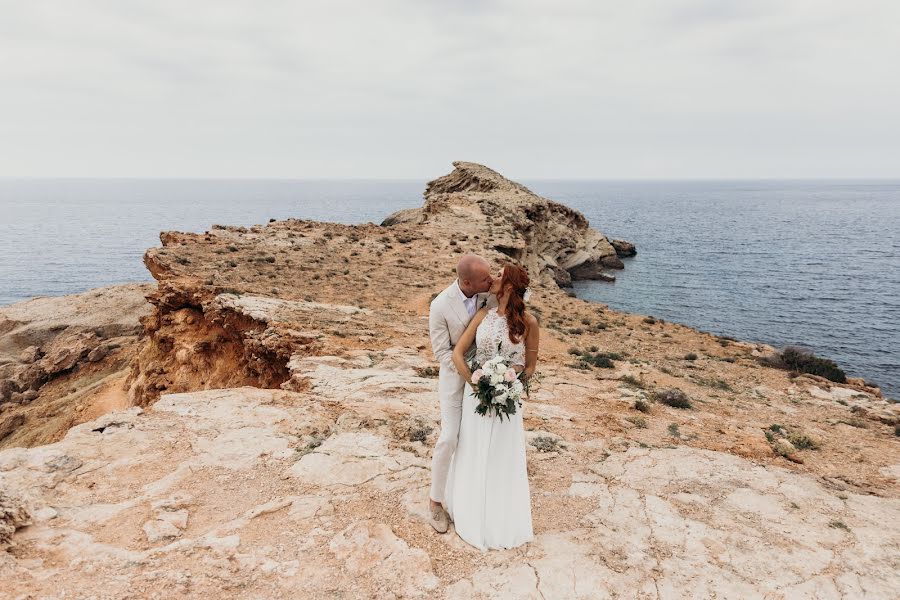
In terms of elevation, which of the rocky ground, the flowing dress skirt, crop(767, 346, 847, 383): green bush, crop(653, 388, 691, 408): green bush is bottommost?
crop(767, 346, 847, 383): green bush

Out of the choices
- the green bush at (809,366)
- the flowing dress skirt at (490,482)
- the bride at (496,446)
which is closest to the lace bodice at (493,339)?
the bride at (496,446)

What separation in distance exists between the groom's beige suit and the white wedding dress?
0.09 meters

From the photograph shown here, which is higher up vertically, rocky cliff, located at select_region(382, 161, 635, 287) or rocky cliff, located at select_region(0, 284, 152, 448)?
rocky cliff, located at select_region(382, 161, 635, 287)

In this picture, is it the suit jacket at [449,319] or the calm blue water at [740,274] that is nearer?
the suit jacket at [449,319]

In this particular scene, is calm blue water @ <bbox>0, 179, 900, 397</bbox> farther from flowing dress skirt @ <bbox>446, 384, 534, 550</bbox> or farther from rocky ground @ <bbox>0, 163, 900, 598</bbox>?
flowing dress skirt @ <bbox>446, 384, 534, 550</bbox>

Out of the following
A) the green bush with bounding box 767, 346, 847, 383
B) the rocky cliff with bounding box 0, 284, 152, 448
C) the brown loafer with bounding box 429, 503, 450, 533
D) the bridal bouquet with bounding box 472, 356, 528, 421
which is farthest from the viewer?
the rocky cliff with bounding box 0, 284, 152, 448

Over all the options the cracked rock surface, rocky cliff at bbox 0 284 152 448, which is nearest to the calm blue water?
the cracked rock surface

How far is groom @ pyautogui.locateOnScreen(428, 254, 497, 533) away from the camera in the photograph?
5086 mm

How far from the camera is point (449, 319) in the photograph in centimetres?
530

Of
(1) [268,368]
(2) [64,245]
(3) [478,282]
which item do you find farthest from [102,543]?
(2) [64,245]

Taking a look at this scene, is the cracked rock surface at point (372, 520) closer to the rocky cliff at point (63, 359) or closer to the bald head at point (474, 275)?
the bald head at point (474, 275)

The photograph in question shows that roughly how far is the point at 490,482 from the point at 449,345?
1.52 m

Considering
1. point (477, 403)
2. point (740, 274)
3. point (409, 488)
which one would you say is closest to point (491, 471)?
point (477, 403)

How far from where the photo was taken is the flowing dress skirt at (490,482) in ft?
17.6
